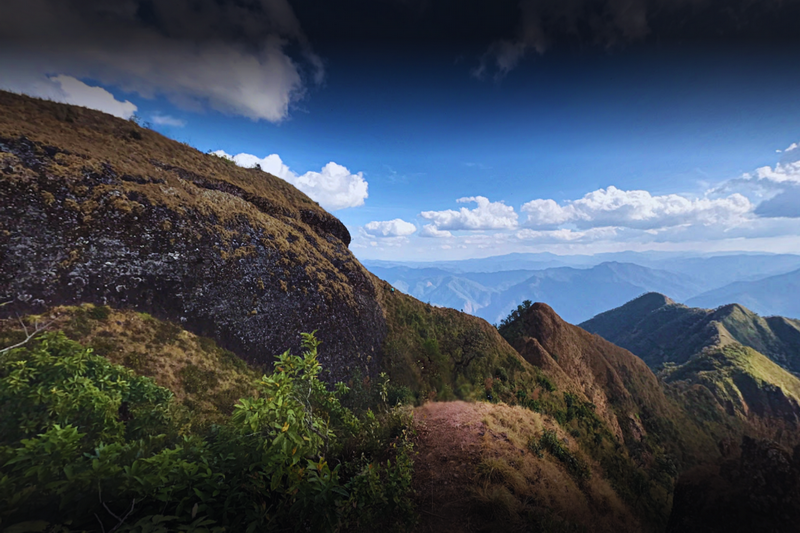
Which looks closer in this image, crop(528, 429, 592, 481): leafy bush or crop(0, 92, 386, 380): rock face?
crop(528, 429, 592, 481): leafy bush

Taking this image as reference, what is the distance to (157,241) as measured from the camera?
14414 mm

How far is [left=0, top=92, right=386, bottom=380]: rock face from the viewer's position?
37.3 ft

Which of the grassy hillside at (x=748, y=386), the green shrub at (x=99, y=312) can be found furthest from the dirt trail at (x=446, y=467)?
the grassy hillside at (x=748, y=386)

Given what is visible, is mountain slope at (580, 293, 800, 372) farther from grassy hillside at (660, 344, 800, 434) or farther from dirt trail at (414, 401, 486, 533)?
dirt trail at (414, 401, 486, 533)

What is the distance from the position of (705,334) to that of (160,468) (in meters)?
145

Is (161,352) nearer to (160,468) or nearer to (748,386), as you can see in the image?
(160,468)

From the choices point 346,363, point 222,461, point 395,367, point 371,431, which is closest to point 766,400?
point 395,367

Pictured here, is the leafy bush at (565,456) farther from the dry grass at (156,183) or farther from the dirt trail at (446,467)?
the dry grass at (156,183)

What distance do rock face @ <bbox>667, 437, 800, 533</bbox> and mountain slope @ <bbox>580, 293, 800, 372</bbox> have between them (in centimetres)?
10528

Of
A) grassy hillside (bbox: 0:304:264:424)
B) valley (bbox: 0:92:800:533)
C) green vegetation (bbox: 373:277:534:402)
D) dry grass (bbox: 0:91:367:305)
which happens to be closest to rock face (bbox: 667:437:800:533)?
valley (bbox: 0:92:800:533)

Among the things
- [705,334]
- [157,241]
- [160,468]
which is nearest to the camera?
[160,468]

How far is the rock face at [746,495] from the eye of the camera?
28.2 ft

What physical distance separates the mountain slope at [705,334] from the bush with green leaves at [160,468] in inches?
4784

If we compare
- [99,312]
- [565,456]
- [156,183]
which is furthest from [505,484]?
[156,183]
